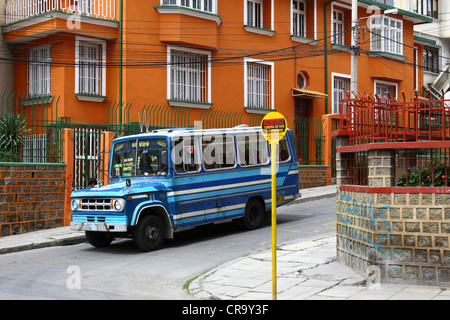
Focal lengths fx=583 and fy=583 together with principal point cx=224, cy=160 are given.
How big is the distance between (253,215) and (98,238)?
156 inches

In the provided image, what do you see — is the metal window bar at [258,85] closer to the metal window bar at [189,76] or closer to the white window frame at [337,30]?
the metal window bar at [189,76]

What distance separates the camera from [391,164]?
8.73 meters

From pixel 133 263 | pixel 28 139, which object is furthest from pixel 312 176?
pixel 133 263

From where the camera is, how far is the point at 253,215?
14.5 metres

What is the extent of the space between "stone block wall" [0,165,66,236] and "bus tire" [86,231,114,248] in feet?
8.59

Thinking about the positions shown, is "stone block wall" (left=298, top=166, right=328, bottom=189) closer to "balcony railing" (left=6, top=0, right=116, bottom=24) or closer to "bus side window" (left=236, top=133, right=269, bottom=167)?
"bus side window" (left=236, top=133, right=269, bottom=167)

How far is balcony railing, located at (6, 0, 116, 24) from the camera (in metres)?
18.4

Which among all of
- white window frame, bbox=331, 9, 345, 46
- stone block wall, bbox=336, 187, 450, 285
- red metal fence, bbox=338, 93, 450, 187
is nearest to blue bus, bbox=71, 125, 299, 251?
red metal fence, bbox=338, 93, 450, 187

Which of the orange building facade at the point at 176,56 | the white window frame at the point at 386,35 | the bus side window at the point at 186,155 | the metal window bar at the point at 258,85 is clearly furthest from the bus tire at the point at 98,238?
the white window frame at the point at 386,35

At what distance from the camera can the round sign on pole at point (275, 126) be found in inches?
293
